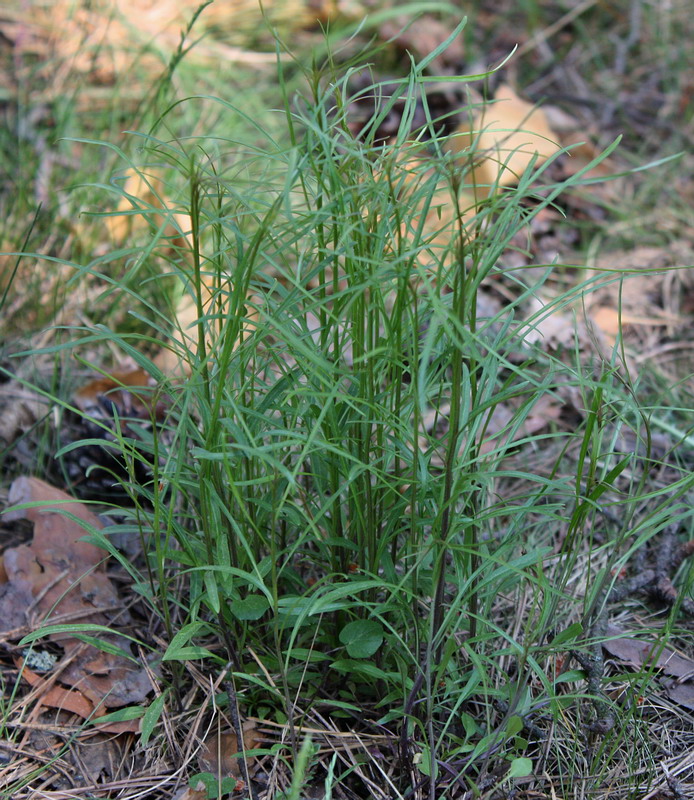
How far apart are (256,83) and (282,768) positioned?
2.84 m

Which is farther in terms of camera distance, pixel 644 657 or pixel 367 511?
pixel 644 657

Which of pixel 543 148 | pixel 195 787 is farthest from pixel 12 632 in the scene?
pixel 543 148

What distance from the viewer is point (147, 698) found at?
132 centimetres

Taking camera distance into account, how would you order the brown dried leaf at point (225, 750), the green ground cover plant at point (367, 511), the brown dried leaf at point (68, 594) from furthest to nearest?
1. the brown dried leaf at point (68, 594)
2. the brown dried leaf at point (225, 750)
3. the green ground cover plant at point (367, 511)

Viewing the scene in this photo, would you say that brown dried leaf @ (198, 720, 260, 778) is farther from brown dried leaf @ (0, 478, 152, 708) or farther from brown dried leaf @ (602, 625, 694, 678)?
brown dried leaf @ (602, 625, 694, 678)

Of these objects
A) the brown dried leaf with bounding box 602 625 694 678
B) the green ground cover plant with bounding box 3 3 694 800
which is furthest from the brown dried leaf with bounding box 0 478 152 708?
the brown dried leaf with bounding box 602 625 694 678

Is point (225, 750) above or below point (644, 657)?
below

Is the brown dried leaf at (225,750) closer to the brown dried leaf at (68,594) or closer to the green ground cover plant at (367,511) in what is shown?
the green ground cover plant at (367,511)

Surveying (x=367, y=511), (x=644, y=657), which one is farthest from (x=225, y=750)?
(x=644, y=657)

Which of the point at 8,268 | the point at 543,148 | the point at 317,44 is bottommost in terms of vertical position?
the point at 8,268

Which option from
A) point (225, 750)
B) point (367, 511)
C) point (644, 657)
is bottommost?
point (225, 750)

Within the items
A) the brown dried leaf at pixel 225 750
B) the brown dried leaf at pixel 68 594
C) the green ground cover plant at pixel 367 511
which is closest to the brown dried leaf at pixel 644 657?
the green ground cover plant at pixel 367 511

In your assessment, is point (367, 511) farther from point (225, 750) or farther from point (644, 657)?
point (644, 657)

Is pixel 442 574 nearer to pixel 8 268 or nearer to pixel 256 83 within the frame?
pixel 8 268
